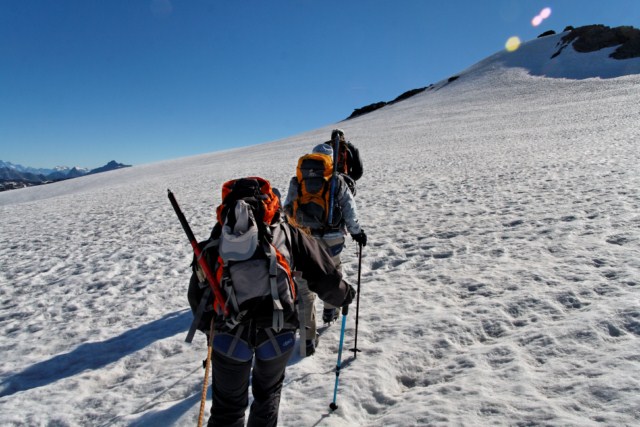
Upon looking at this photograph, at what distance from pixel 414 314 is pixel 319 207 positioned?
2.13m

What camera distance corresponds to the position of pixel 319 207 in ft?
15.3

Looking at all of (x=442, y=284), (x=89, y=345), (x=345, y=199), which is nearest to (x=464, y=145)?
(x=442, y=284)

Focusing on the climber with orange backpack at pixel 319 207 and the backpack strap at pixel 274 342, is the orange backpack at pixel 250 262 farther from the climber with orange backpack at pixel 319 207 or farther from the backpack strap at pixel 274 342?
the climber with orange backpack at pixel 319 207

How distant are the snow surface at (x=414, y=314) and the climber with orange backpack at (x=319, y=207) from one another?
0.80 meters

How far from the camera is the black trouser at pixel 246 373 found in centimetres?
262

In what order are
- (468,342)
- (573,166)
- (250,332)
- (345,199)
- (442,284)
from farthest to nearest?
(573,166) < (442,284) < (345,199) < (468,342) < (250,332)

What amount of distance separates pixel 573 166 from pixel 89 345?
15.7 meters

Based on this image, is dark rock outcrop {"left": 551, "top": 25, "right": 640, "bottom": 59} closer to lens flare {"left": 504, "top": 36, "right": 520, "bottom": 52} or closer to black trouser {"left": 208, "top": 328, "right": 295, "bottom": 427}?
lens flare {"left": 504, "top": 36, "right": 520, "bottom": 52}

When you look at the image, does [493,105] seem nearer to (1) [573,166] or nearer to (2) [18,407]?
(1) [573,166]

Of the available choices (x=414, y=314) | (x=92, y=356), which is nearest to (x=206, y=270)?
(x=414, y=314)

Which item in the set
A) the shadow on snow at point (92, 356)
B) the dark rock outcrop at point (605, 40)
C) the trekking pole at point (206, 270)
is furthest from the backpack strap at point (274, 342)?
the dark rock outcrop at point (605, 40)

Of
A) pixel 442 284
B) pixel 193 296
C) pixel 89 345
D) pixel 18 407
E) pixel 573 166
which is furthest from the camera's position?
pixel 573 166

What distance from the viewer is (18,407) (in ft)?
13.5

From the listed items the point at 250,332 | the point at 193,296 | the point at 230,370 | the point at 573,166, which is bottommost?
the point at 573,166
